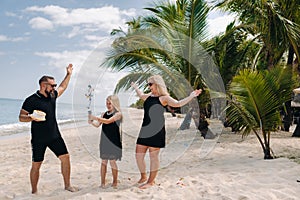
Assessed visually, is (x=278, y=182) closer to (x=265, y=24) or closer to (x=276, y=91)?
(x=276, y=91)

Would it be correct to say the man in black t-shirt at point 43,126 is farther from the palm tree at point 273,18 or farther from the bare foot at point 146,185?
the palm tree at point 273,18

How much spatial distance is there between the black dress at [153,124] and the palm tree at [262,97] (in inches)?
84.1

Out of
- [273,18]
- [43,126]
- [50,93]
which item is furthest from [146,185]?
[273,18]

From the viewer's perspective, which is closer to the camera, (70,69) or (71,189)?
(71,189)

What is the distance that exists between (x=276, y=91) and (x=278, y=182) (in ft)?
6.75

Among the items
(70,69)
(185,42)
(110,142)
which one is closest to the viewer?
(110,142)

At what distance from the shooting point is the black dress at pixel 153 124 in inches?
159

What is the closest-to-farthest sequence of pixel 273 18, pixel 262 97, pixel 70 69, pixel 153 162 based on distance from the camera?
pixel 153 162
pixel 70 69
pixel 262 97
pixel 273 18

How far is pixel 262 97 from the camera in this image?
545 cm

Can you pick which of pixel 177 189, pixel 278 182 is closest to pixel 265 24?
pixel 278 182

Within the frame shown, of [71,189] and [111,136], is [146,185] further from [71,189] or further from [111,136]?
[71,189]

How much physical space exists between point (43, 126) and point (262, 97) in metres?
3.75

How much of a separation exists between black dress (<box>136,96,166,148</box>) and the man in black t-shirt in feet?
3.64

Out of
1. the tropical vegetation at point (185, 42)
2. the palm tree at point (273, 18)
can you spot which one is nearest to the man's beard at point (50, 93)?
the tropical vegetation at point (185, 42)
